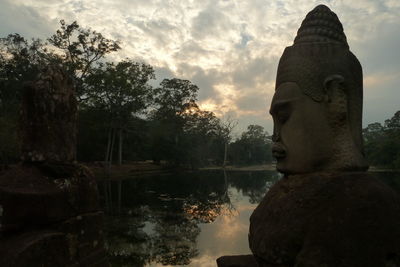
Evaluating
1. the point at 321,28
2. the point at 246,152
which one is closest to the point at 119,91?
the point at 321,28

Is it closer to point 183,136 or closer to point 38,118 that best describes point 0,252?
point 38,118

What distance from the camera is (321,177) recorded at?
1.91m

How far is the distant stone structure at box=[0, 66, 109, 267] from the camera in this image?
3.41 metres

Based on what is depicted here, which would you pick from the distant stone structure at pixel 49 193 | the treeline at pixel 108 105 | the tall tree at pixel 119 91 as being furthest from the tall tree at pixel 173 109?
the distant stone structure at pixel 49 193

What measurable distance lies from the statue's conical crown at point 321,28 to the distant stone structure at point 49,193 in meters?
3.04

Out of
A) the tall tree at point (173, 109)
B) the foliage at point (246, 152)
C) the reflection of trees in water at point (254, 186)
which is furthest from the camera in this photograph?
the foliage at point (246, 152)

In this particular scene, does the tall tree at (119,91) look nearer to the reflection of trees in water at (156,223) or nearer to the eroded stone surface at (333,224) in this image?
the reflection of trees in water at (156,223)

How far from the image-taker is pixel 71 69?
2822 centimetres

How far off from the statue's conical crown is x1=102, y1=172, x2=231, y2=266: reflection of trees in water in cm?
695

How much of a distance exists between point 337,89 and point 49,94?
342 cm

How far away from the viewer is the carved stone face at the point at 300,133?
6.68 feet

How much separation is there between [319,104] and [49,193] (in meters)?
3.03

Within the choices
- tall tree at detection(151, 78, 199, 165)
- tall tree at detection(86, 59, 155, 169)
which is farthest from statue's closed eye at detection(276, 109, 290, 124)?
tall tree at detection(151, 78, 199, 165)

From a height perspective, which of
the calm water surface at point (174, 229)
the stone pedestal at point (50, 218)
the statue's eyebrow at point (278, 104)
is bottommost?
the calm water surface at point (174, 229)
